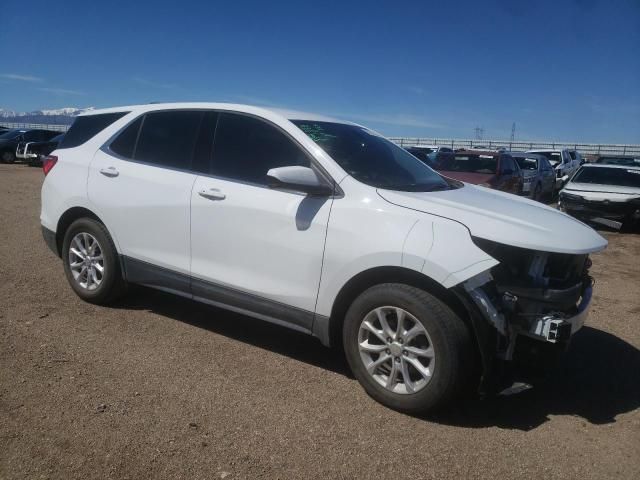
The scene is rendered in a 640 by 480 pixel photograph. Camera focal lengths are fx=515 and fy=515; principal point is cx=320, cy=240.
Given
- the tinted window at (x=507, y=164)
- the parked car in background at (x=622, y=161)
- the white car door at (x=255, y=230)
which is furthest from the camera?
the parked car in background at (x=622, y=161)

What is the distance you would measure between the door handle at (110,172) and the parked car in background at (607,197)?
10034 millimetres

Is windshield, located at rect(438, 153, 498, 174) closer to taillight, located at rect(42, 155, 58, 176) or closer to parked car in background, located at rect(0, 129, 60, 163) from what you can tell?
taillight, located at rect(42, 155, 58, 176)

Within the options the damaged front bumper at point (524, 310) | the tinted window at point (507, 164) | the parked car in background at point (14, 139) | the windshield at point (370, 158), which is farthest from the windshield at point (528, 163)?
the parked car in background at point (14, 139)

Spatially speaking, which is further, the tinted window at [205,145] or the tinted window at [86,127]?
the tinted window at [86,127]

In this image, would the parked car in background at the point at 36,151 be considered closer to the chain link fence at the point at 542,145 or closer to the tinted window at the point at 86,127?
the tinted window at the point at 86,127

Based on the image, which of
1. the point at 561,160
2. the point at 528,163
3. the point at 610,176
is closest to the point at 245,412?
the point at 610,176

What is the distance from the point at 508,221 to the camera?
3100mm

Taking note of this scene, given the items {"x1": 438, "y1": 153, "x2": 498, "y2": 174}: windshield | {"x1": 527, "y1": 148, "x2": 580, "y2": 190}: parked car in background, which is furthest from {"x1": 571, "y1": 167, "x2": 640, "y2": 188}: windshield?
{"x1": 527, "y1": 148, "x2": 580, "y2": 190}: parked car in background

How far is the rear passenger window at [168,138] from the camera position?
4164 mm

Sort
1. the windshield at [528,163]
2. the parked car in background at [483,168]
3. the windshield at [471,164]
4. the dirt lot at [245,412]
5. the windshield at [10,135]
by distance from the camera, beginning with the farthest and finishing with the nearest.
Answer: the windshield at [10,135]
the windshield at [528,163]
the windshield at [471,164]
the parked car in background at [483,168]
the dirt lot at [245,412]

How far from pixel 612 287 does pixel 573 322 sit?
4.15 metres

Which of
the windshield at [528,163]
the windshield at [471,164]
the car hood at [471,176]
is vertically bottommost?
the car hood at [471,176]

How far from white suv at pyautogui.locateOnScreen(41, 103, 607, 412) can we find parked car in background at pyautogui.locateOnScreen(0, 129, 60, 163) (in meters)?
24.3

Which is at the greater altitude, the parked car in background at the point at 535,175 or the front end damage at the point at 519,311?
the parked car in background at the point at 535,175
